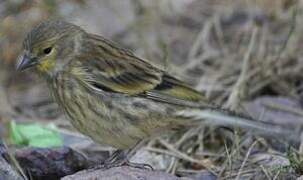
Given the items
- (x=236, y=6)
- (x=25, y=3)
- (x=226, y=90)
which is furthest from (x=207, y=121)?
(x=236, y=6)

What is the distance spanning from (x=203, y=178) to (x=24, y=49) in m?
1.43

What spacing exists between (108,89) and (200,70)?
2.68m

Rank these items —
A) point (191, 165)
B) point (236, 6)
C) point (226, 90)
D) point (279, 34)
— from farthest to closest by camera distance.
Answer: point (236, 6)
point (279, 34)
point (226, 90)
point (191, 165)

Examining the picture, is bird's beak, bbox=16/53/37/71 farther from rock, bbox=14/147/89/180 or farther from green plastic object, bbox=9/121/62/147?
green plastic object, bbox=9/121/62/147

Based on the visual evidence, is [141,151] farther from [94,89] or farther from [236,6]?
[236,6]

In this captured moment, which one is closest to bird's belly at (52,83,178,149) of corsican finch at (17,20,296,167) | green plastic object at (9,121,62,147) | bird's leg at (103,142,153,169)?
corsican finch at (17,20,296,167)

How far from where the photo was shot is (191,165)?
5480 mm

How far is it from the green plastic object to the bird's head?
3.34 ft

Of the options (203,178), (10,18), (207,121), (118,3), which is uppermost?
(118,3)

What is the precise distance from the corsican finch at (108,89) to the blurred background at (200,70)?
439mm

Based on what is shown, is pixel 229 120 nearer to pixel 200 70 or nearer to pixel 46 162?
pixel 46 162

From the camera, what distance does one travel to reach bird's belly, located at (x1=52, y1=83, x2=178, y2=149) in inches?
181

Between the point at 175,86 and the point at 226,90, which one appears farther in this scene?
the point at 226,90

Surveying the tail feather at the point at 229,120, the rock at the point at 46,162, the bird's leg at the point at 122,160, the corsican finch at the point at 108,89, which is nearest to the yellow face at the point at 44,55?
the corsican finch at the point at 108,89
